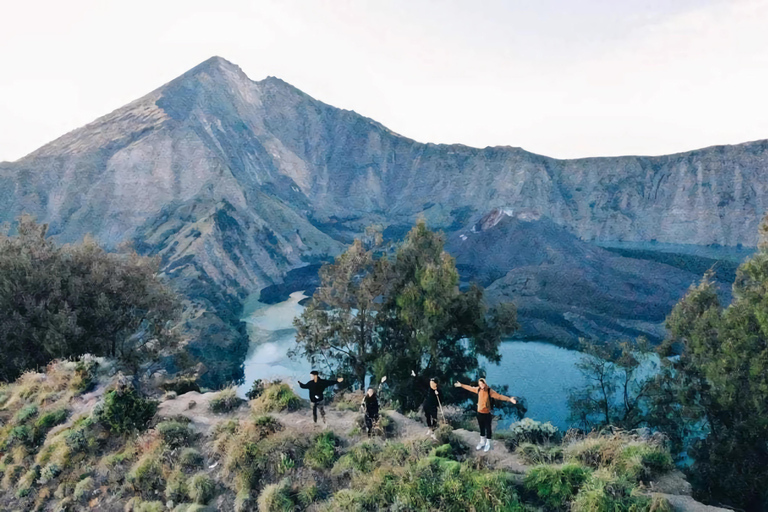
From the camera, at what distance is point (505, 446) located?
966 cm

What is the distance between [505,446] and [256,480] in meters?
5.60

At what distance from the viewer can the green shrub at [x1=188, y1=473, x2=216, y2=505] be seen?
9.37m

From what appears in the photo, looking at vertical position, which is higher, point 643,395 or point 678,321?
point 678,321

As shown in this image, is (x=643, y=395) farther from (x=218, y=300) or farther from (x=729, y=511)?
(x=218, y=300)

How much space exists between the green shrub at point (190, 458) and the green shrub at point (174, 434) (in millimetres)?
419

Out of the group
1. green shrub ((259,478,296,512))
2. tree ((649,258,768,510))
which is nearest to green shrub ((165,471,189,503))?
green shrub ((259,478,296,512))

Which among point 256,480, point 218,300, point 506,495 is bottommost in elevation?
point 218,300

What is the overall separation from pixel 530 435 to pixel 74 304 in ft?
68.5

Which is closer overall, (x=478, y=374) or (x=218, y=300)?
(x=478, y=374)

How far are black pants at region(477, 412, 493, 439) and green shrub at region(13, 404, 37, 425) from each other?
14087 mm

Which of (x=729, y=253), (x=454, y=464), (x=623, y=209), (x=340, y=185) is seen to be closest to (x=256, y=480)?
(x=454, y=464)

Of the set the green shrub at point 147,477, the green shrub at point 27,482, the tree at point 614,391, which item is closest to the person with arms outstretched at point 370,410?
the green shrub at point 147,477

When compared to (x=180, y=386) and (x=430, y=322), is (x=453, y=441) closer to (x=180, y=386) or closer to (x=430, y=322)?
(x=180, y=386)

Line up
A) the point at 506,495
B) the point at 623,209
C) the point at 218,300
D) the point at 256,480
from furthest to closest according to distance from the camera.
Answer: the point at 623,209 → the point at 218,300 → the point at 256,480 → the point at 506,495
